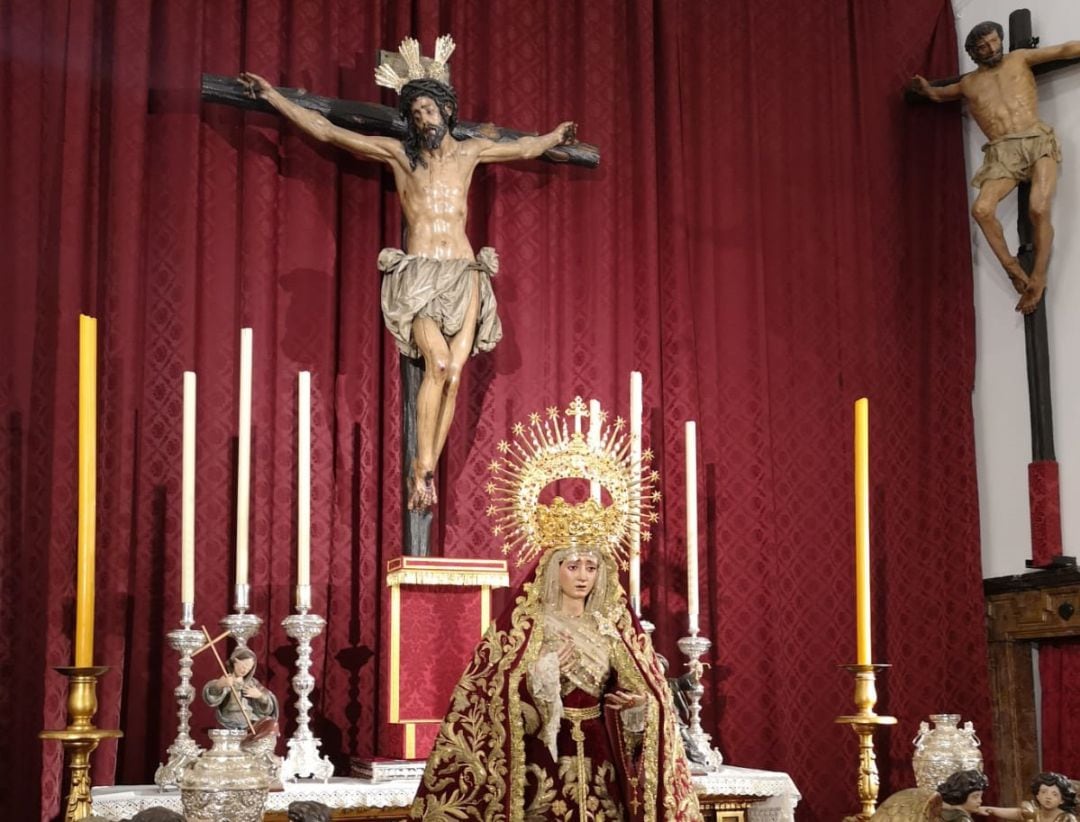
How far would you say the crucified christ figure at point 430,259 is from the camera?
5270 mm

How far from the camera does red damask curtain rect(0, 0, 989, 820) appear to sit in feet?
17.4

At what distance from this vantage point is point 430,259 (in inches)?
212

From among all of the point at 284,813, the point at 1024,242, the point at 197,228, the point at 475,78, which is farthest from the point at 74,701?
the point at 1024,242

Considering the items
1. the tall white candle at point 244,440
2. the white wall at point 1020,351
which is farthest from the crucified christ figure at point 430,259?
the white wall at point 1020,351

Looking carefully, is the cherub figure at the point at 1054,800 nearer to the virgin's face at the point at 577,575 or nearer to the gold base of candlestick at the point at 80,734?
the virgin's face at the point at 577,575

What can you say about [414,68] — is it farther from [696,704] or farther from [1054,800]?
[1054,800]

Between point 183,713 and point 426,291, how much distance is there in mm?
1615

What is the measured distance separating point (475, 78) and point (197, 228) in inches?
53.0

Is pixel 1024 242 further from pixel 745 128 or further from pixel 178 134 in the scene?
pixel 178 134

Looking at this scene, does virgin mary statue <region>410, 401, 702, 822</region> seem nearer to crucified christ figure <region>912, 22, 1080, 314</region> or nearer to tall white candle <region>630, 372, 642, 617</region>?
tall white candle <region>630, 372, 642, 617</region>

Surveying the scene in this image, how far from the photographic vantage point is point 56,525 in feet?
16.8

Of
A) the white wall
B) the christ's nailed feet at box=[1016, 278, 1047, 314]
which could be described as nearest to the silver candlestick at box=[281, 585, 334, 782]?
the white wall

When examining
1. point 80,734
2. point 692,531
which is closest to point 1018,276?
point 692,531

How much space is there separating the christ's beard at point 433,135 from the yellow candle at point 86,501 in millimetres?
1512
